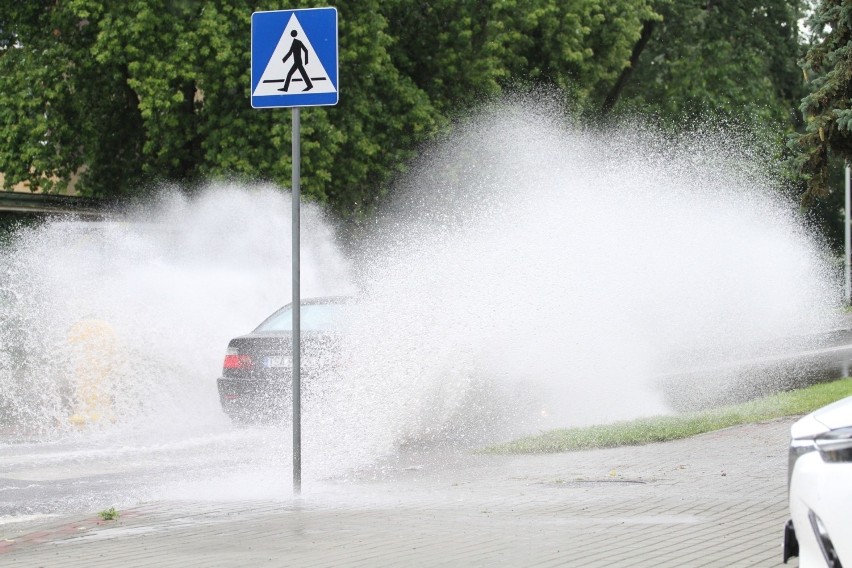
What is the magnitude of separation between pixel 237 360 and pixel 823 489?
1008 cm

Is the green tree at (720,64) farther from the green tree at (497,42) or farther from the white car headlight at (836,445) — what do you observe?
the white car headlight at (836,445)

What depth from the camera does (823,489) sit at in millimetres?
4855

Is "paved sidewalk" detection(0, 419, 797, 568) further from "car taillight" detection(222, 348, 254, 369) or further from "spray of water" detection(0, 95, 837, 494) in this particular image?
"car taillight" detection(222, 348, 254, 369)

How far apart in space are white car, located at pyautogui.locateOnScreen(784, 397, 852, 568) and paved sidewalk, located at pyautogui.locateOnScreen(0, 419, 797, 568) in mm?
1613

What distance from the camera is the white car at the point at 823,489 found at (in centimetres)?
476

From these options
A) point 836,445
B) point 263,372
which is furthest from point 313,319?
point 836,445

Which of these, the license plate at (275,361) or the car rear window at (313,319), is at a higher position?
the car rear window at (313,319)

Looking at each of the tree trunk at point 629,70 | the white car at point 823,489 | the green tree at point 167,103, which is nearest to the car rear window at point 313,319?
the white car at point 823,489

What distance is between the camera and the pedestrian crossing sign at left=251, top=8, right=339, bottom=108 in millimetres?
9531

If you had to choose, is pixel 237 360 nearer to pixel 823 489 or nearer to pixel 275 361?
pixel 275 361

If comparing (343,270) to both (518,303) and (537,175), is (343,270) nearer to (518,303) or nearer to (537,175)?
(537,175)

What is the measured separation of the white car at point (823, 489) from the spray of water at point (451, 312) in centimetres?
622

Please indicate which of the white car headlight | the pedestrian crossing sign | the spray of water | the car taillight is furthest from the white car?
the car taillight

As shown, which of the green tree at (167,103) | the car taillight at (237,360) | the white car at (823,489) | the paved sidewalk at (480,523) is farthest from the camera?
the green tree at (167,103)
